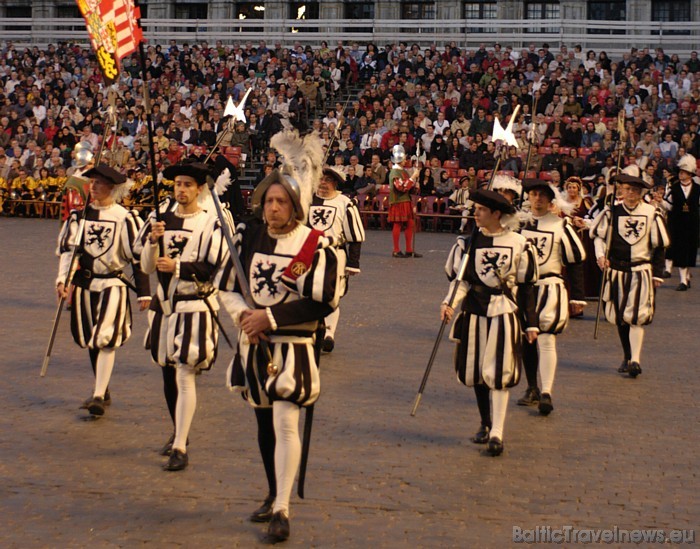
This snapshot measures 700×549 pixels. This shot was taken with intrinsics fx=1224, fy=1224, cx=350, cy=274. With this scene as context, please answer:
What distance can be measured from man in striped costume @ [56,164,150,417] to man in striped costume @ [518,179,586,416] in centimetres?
315

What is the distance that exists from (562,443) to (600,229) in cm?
368

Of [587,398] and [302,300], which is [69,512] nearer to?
[302,300]

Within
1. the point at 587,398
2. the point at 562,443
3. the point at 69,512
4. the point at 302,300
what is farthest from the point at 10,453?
the point at 587,398

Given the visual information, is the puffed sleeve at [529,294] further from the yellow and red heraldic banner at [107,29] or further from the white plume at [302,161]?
the yellow and red heraldic banner at [107,29]

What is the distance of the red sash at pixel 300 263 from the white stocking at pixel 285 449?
66cm

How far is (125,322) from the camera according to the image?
30.3 feet

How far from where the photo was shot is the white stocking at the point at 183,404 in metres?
7.72

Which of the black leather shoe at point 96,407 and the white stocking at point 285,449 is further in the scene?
the black leather shoe at point 96,407

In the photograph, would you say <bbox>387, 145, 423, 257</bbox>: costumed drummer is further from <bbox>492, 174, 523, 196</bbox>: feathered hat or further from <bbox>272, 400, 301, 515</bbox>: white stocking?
<bbox>272, 400, 301, 515</bbox>: white stocking

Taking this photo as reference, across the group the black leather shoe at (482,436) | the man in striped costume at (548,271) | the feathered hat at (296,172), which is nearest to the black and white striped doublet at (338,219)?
the man in striped costume at (548,271)

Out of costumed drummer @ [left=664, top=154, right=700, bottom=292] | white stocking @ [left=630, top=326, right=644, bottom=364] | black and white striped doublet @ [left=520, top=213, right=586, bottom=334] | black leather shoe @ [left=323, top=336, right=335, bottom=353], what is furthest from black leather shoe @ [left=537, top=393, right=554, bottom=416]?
costumed drummer @ [left=664, top=154, right=700, bottom=292]

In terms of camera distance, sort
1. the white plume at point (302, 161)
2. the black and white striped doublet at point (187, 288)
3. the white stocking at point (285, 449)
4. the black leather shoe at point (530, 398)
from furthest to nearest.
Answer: the black leather shoe at point (530, 398) < the black and white striped doublet at point (187, 288) < the white plume at point (302, 161) < the white stocking at point (285, 449)

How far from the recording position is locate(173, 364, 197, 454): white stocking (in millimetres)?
7719

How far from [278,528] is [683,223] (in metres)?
14.4
